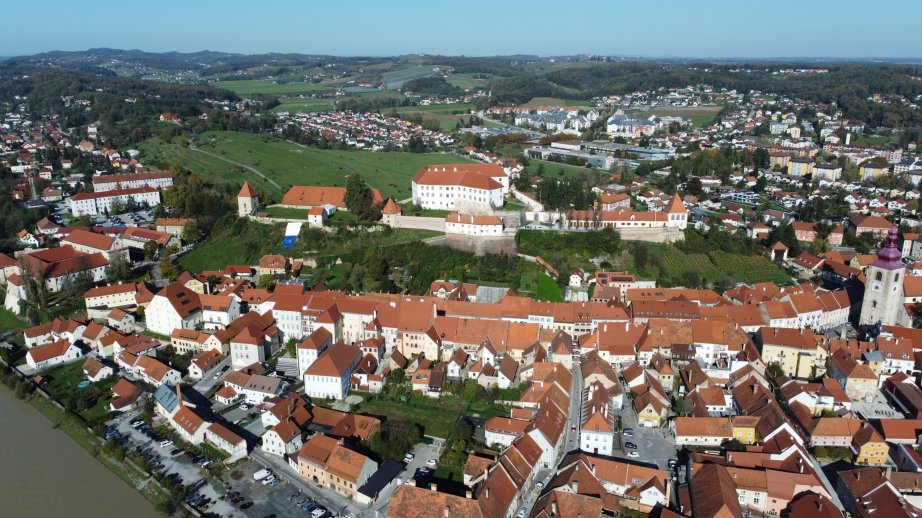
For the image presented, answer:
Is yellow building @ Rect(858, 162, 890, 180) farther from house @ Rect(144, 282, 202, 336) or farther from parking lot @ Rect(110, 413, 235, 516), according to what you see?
parking lot @ Rect(110, 413, 235, 516)

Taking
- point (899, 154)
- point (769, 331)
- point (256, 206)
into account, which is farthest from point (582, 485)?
point (899, 154)

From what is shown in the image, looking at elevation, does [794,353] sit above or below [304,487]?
above

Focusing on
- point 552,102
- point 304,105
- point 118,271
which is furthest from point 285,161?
point 552,102

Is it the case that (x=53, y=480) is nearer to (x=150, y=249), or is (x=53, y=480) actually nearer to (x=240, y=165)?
(x=150, y=249)

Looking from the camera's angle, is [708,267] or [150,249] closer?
[708,267]

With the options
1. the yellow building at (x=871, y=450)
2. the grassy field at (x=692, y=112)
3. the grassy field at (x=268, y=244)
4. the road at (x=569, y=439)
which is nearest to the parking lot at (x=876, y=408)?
the yellow building at (x=871, y=450)

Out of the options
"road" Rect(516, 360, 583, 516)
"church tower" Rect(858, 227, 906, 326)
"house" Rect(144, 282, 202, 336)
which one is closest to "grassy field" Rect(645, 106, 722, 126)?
"church tower" Rect(858, 227, 906, 326)
